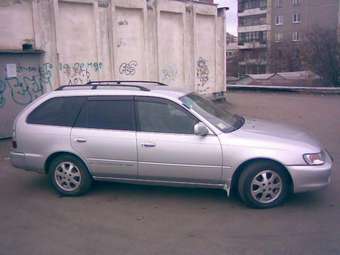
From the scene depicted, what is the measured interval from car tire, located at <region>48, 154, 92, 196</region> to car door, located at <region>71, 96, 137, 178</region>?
0.17m

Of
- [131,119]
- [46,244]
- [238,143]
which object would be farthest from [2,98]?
[238,143]

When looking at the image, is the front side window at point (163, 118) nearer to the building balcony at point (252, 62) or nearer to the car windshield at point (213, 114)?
the car windshield at point (213, 114)

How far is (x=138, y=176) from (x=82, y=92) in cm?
153

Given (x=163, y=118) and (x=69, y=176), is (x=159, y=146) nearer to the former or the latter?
(x=163, y=118)

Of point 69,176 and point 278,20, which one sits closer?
point 69,176

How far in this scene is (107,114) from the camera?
18.2 feet

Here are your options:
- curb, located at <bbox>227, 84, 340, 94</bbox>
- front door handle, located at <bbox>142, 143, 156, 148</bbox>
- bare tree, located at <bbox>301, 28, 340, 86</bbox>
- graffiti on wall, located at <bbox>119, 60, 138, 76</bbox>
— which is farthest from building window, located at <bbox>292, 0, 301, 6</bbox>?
front door handle, located at <bbox>142, 143, 156, 148</bbox>

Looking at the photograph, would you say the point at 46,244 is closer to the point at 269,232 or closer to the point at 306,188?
the point at 269,232

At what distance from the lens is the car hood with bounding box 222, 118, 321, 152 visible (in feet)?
16.3

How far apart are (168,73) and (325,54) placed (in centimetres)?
1273

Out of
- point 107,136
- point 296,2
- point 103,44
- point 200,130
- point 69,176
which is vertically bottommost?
point 69,176

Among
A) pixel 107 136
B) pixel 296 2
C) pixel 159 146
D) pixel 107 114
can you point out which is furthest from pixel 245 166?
pixel 296 2

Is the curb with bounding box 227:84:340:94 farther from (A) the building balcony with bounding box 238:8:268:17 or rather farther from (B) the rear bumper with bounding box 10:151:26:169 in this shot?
(A) the building balcony with bounding box 238:8:268:17

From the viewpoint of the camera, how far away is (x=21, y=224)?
480 cm
